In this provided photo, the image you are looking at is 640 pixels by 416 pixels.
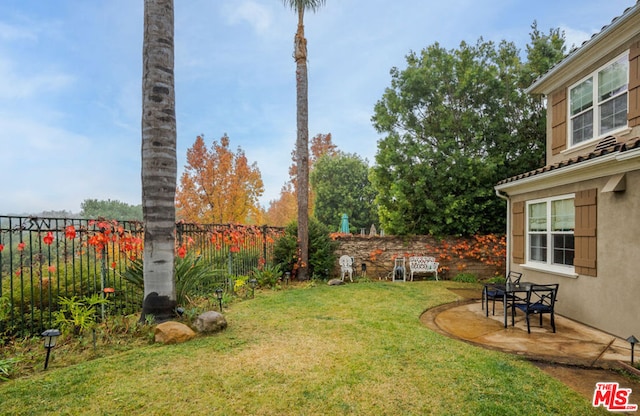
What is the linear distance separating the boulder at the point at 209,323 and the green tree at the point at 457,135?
8.21m

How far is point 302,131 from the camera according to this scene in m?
9.91

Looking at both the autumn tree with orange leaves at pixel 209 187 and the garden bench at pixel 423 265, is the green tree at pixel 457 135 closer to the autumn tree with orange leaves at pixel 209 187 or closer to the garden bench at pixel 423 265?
the garden bench at pixel 423 265

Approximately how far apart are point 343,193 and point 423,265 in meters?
11.7

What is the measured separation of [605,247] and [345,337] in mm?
4382

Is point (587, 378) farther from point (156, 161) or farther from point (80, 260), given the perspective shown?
point (80, 260)

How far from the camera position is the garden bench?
10560 millimetres

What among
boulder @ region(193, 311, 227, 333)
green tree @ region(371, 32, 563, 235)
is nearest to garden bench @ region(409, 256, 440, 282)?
green tree @ region(371, 32, 563, 235)

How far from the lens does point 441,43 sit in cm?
1188

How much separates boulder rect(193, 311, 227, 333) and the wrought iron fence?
1.40m

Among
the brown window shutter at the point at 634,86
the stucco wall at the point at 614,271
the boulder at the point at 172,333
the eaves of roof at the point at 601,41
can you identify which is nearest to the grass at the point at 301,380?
the boulder at the point at 172,333

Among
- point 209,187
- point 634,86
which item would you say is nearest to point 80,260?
point 634,86

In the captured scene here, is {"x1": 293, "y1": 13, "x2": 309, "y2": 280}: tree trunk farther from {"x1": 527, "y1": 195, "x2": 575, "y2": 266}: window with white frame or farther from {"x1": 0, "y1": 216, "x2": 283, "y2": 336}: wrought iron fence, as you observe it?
{"x1": 527, "y1": 195, "x2": 575, "y2": 266}: window with white frame

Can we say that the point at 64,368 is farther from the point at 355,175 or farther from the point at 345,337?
the point at 355,175

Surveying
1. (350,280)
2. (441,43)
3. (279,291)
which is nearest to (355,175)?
(441,43)
